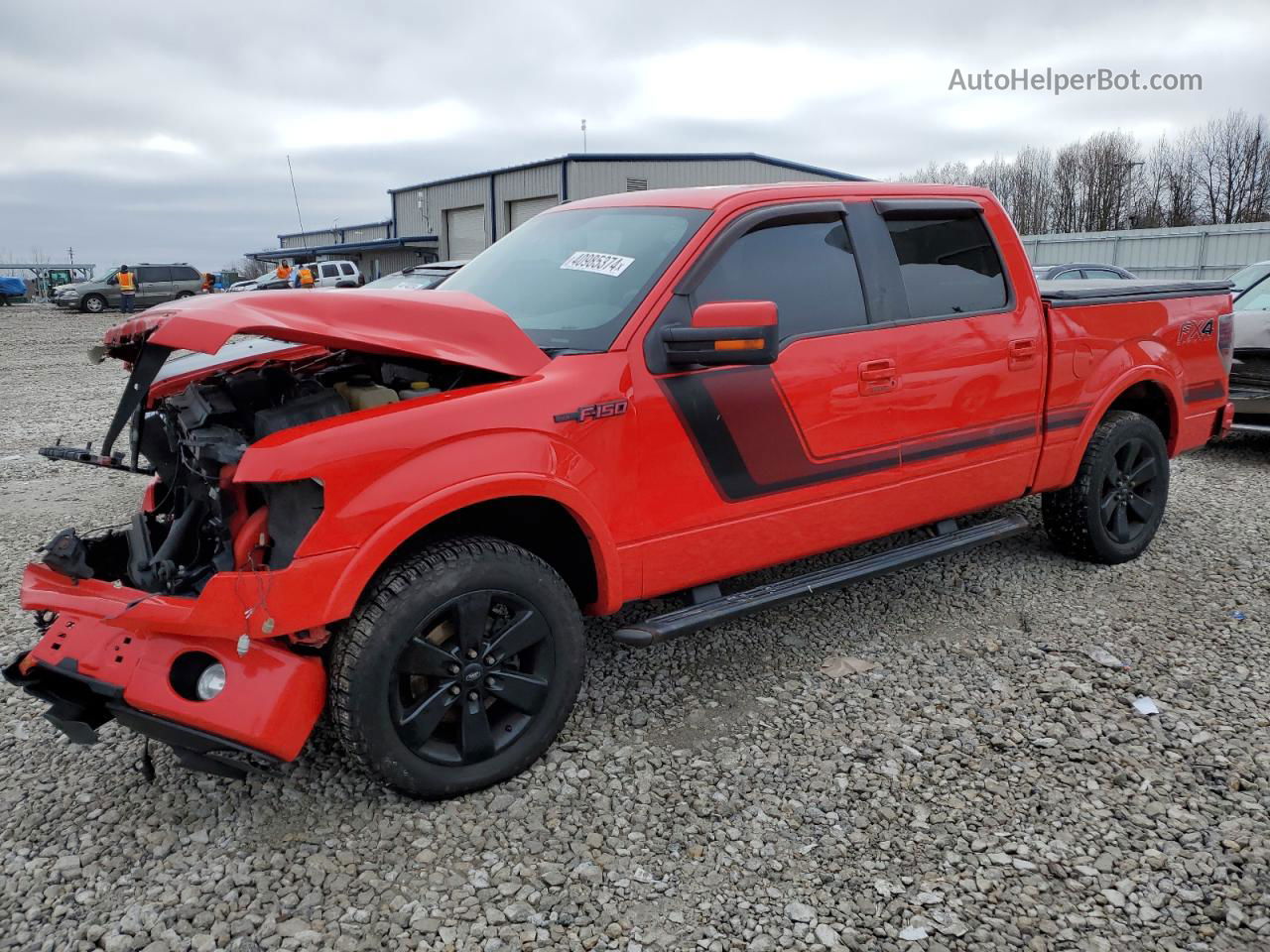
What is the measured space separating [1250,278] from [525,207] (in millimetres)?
29379

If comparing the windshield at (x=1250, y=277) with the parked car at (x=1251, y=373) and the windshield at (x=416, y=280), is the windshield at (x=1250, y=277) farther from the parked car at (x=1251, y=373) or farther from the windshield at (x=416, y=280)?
the windshield at (x=416, y=280)

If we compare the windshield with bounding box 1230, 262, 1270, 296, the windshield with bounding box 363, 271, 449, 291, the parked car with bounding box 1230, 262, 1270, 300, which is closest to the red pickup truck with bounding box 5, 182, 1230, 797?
the parked car with bounding box 1230, 262, 1270, 300

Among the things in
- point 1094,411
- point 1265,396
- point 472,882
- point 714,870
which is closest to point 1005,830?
point 714,870

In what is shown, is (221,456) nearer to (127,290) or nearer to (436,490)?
(436,490)

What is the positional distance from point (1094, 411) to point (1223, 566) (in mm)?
1274

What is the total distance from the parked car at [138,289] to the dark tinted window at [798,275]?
32.3m

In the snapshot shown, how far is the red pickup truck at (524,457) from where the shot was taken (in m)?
2.63

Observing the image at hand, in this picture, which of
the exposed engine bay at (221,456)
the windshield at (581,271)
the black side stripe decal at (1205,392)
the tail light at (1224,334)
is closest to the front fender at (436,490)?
the exposed engine bay at (221,456)

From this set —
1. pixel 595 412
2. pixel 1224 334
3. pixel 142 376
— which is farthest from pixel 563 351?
pixel 1224 334

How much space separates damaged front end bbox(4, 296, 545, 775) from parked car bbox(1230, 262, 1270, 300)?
8051mm

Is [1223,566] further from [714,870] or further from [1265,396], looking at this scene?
[714,870]

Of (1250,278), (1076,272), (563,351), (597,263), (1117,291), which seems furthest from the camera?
(1076,272)

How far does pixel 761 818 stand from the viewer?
9.46ft

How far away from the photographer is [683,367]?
3193mm
